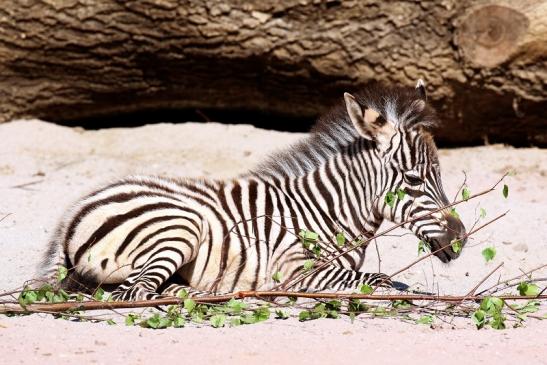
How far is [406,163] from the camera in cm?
810

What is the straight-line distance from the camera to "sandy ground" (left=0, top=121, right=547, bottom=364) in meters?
5.82

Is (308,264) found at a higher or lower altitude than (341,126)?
lower

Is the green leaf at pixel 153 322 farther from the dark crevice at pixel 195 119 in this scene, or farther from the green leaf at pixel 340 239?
the dark crevice at pixel 195 119

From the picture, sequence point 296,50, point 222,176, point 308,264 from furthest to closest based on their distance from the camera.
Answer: point 296,50 < point 222,176 < point 308,264

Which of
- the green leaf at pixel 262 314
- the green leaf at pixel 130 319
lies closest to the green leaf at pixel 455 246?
the green leaf at pixel 262 314

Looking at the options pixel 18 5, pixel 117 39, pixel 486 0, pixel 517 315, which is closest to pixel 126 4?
pixel 117 39

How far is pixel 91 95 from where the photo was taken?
486 inches

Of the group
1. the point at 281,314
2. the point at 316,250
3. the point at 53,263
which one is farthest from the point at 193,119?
the point at 281,314

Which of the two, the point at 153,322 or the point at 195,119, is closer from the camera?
the point at 153,322

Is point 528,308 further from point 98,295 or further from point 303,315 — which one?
point 98,295

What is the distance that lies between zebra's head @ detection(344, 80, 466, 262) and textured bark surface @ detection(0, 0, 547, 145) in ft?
11.4

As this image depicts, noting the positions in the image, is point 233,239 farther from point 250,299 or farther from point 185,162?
point 185,162

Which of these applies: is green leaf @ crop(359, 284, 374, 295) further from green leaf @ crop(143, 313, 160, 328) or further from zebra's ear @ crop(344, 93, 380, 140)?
zebra's ear @ crop(344, 93, 380, 140)

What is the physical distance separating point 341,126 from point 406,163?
657 millimetres
